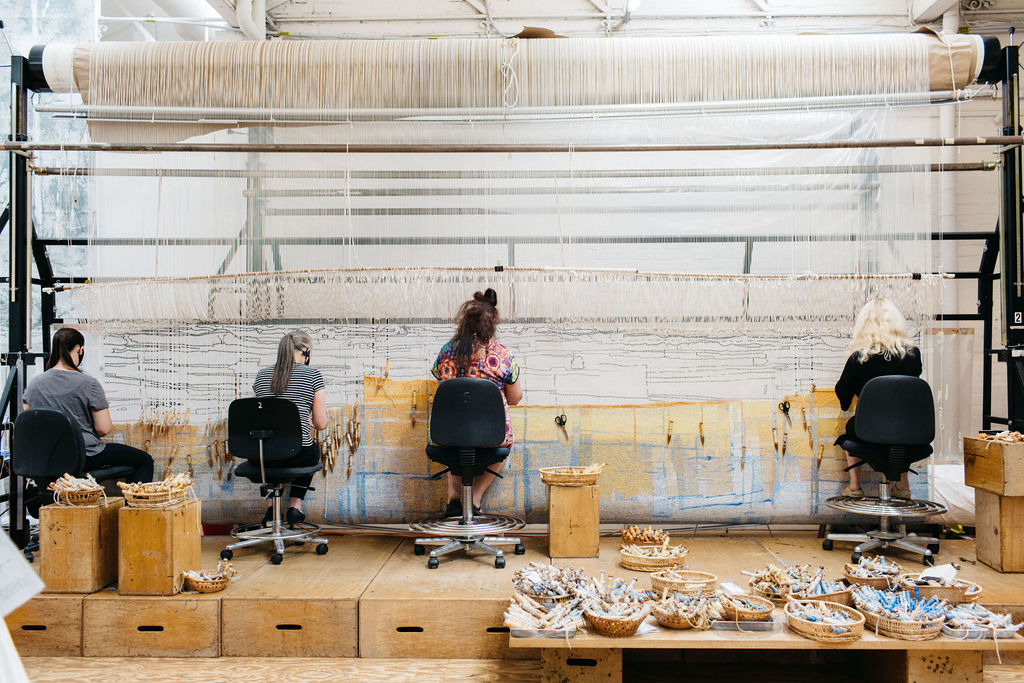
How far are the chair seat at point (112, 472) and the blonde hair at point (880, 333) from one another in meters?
3.90

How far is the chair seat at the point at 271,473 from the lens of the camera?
3633mm

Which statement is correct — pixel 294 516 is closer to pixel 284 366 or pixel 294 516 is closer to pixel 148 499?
pixel 284 366

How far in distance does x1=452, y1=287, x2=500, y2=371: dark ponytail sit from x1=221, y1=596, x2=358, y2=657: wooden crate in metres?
1.32

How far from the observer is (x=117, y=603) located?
307 cm

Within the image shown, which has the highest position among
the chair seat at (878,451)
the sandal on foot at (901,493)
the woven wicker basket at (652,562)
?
the chair seat at (878,451)

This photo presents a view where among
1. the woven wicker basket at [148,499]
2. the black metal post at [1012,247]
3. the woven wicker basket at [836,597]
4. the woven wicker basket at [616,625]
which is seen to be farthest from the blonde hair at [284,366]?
the black metal post at [1012,247]

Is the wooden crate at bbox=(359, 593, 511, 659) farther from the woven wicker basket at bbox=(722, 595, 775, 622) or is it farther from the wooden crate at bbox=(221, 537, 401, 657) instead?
the woven wicker basket at bbox=(722, 595, 775, 622)

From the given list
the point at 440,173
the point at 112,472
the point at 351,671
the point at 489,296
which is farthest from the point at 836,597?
the point at 112,472

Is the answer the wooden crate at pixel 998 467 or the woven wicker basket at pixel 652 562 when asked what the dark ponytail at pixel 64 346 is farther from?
the wooden crate at pixel 998 467

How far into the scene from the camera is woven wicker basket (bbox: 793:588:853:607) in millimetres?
2801

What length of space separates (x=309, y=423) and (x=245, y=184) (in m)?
1.43

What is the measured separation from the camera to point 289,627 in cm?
303

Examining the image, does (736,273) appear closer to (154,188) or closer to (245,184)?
(245,184)

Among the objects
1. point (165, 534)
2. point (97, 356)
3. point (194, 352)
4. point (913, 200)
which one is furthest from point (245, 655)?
point (913, 200)
